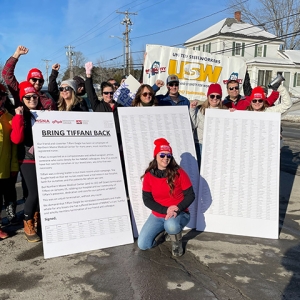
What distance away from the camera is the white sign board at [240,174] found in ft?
13.3

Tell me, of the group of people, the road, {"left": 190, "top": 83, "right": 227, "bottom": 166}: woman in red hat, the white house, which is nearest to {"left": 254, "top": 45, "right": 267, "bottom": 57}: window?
the white house

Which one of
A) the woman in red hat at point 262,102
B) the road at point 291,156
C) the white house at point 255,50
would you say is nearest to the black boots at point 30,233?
the woman in red hat at point 262,102

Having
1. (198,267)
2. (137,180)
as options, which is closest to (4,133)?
(137,180)

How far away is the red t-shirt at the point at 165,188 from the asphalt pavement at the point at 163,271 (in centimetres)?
60

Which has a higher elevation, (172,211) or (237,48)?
(237,48)

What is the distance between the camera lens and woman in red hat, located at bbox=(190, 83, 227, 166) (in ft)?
14.6

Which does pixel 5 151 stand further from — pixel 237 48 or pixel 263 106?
pixel 237 48

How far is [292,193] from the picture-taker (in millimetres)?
5863

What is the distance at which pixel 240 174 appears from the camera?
420cm

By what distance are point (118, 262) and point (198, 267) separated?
0.85 m

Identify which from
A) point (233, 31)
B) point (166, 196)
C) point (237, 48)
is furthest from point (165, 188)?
point (233, 31)

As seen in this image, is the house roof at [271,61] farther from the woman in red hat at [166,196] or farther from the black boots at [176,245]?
the black boots at [176,245]

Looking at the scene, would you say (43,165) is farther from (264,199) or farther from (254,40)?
(254,40)

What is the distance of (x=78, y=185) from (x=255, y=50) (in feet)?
123
